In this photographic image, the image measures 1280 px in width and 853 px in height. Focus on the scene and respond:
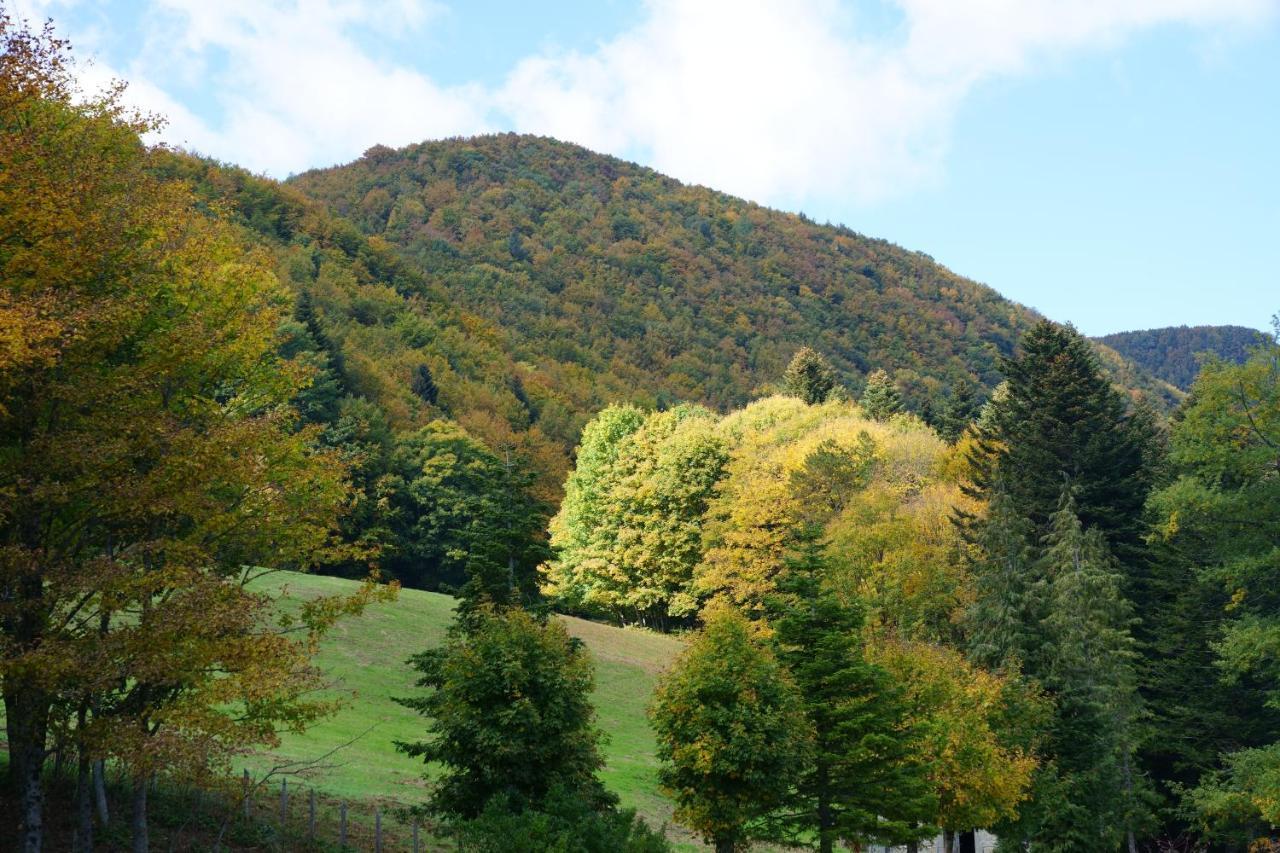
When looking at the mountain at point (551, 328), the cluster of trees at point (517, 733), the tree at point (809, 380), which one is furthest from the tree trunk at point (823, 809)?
the tree at point (809, 380)

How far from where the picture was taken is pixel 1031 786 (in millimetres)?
33031

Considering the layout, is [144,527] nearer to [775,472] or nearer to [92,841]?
[92,841]

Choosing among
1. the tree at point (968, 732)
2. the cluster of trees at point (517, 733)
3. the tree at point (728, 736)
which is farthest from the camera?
the tree at point (968, 732)

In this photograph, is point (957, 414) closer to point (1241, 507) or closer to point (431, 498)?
point (431, 498)

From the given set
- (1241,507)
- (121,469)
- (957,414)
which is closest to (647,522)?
(957,414)

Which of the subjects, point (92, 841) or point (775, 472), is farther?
point (775, 472)

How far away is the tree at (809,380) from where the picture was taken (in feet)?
295

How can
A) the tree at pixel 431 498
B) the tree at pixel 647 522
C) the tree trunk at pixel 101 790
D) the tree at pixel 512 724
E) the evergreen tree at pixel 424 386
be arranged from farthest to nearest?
the evergreen tree at pixel 424 386 → the tree at pixel 431 498 → the tree at pixel 647 522 → the tree at pixel 512 724 → the tree trunk at pixel 101 790

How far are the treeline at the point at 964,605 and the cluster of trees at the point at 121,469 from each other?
10642mm

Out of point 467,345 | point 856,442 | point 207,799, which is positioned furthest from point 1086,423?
point 467,345

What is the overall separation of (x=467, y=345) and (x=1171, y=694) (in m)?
99.9

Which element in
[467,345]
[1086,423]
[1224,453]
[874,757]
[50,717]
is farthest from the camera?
[467,345]

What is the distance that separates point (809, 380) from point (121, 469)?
7864cm

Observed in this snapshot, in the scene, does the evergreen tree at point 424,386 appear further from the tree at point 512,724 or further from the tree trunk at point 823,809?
the tree at point 512,724
